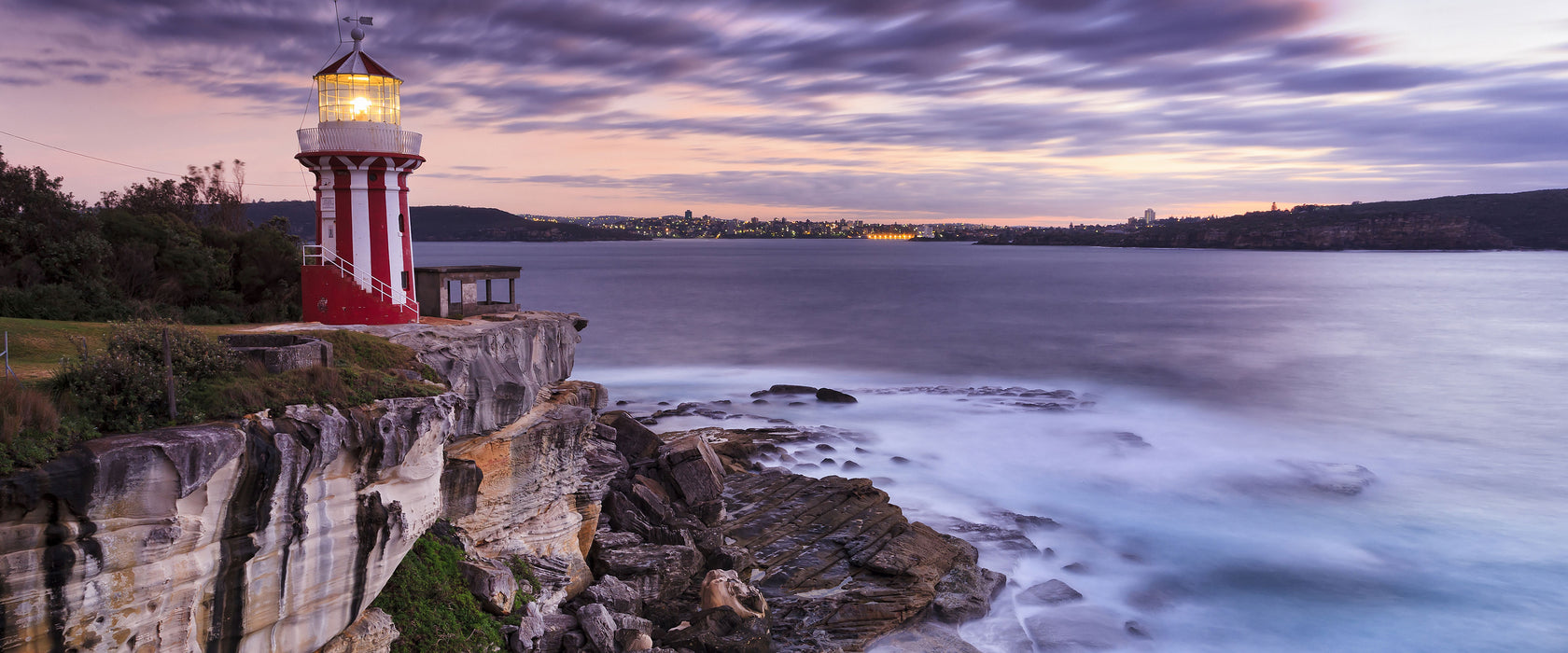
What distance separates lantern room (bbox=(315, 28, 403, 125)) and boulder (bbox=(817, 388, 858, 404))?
61.7ft

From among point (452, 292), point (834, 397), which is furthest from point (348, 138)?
point (834, 397)

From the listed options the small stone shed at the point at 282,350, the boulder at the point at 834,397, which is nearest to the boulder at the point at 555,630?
the small stone shed at the point at 282,350

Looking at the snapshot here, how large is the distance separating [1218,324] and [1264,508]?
38689mm

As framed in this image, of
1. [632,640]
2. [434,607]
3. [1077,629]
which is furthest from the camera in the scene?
[1077,629]

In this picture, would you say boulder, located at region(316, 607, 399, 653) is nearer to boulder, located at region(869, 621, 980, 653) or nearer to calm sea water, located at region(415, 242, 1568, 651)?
boulder, located at region(869, 621, 980, 653)

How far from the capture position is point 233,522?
316 inches

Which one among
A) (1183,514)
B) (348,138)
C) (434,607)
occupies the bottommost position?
(1183,514)

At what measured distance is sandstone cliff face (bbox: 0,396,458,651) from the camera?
22.3 ft

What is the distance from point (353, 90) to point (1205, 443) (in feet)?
82.0

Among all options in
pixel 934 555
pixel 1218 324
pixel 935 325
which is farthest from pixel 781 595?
pixel 1218 324

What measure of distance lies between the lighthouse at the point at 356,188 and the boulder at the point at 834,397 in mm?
17599

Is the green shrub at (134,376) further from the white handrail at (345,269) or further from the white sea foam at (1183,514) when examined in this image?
the white sea foam at (1183,514)

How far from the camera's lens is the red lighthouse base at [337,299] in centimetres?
1526

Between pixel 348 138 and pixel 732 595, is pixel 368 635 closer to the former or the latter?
pixel 732 595
